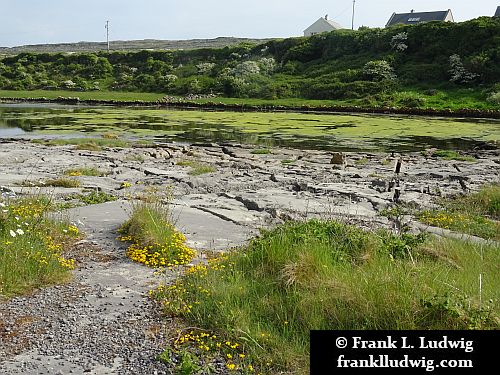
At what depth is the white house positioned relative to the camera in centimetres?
9194

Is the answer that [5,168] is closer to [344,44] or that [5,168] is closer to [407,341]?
[407,341]

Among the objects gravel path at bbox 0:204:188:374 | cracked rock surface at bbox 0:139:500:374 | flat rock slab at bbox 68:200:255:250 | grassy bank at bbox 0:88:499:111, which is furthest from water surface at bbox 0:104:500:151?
gravel path at bbox 0:204:188:374

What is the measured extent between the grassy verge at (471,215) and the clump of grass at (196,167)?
6841 mm

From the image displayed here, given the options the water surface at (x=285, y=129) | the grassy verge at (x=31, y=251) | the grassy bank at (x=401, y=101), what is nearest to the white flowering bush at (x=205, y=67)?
the grassy bank at (x=401, y=101)

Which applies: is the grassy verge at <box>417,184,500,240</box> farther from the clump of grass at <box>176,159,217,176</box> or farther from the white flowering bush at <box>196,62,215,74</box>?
the white flowering bush at <box>196,62,215,74</box>

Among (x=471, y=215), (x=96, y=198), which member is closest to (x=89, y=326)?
(x=96, y=198)

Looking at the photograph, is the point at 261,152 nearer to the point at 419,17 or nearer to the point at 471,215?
the point at 471,215

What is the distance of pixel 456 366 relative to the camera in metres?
3.97

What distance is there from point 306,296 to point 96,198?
683cm

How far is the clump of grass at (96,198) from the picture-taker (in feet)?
34.6

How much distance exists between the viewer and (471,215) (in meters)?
9.80

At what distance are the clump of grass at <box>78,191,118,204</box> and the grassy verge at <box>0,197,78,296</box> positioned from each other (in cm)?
259

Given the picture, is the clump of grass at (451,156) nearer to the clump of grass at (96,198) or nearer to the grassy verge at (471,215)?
the grassy verge at (471,215)

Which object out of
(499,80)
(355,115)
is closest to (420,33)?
(499,80)
